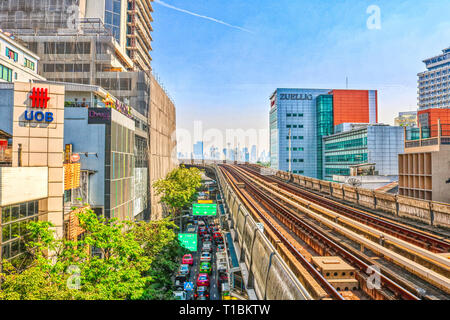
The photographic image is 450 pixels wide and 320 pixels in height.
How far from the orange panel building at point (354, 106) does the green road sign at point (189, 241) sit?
80931 mm

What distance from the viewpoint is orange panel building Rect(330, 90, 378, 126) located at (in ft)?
314

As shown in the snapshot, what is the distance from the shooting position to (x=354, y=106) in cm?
9675

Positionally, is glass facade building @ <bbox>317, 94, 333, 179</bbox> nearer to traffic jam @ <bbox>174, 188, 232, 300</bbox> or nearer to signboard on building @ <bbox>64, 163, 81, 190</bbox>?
traffic jam @ <bbox>174, 188, 232, 300</bbox>

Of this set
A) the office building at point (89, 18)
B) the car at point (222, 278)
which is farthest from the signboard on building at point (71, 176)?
the office building at point (89, 18)

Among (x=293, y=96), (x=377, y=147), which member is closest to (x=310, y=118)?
(x=293, y=96)

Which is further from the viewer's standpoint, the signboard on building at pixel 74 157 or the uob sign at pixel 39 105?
the signboard on building at pixel 74 157

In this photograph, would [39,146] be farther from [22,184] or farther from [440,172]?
[440,172]

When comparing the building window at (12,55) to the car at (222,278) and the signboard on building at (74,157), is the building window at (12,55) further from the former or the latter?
the car at (222,278)

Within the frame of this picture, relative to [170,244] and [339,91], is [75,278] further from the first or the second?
[339,91]

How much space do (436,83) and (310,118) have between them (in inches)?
3487

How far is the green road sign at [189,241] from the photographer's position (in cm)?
2925

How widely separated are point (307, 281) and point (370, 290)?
228 cm

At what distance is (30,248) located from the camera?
14.6m
